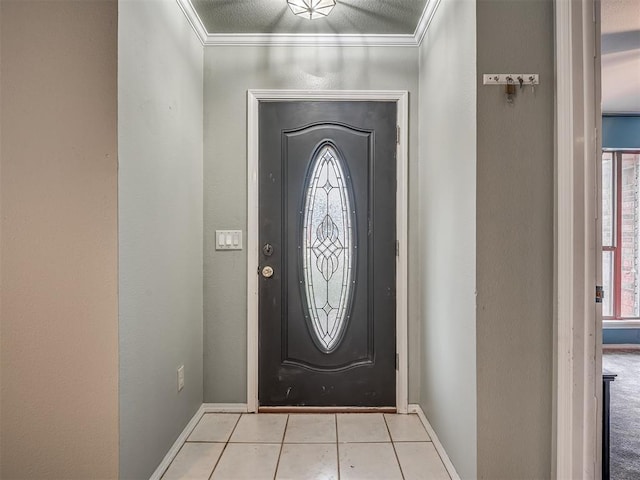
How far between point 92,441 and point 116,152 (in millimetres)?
1108

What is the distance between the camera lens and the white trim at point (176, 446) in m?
1.80

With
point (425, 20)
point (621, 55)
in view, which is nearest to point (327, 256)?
point (425, 20)

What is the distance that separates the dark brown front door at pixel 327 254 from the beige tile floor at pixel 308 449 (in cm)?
18

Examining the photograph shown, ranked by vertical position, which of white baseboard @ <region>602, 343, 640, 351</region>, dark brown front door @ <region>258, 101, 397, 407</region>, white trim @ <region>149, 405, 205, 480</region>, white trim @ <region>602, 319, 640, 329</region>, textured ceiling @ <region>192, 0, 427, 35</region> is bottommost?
white baseboard @ <region>602, 343, 640, 351</region>

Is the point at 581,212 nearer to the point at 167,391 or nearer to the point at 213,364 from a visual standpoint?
the point at 167,391

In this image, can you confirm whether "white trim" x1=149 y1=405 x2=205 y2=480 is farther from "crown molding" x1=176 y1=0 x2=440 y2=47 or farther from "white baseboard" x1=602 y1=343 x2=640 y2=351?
"white baseboard" x1=602 y1=343 x2=640 y2=351

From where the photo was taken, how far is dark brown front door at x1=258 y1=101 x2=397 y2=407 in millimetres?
2467

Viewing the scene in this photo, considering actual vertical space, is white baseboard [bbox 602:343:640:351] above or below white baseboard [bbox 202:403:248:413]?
below

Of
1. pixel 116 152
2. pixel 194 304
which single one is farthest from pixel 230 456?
pixel 116 152

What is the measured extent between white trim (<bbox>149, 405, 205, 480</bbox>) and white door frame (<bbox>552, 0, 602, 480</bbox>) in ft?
5.68

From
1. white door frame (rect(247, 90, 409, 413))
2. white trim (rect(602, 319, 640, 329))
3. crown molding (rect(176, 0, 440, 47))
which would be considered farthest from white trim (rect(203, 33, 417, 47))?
white trim (rect(602, 319, 640, 329))

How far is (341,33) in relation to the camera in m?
2.42

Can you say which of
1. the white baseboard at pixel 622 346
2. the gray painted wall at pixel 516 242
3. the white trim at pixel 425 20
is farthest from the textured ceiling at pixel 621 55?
the white baseboard at pixel 622 346

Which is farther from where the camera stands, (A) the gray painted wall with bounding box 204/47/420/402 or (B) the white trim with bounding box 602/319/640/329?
(B) the white trim with bounding box 602/319/640/329
